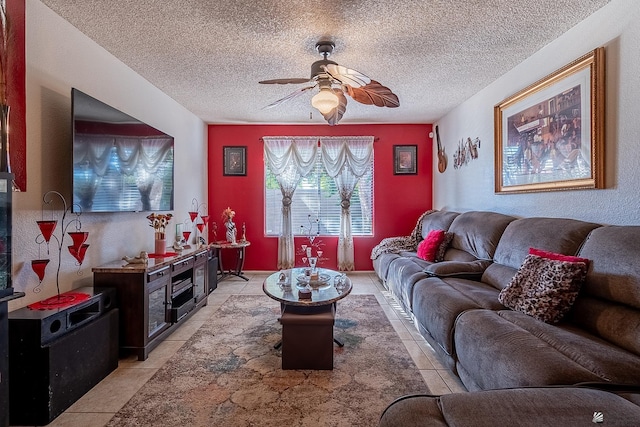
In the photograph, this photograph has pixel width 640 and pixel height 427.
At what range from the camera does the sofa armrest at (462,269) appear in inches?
114

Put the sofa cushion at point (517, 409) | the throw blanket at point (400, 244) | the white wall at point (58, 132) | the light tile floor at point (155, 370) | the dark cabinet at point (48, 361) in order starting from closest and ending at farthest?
the sofa cushion at point (517, 409) → the dark cabinet at point (48, 361) → the light tile floor at point (155, 370) → the white wall at point (58, 132) → the throw blanket at point (400, 244)

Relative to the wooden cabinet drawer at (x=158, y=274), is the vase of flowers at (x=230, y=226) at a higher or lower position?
higher

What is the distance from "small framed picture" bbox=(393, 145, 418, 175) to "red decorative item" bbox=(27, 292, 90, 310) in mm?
4674

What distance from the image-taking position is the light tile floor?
1829mm

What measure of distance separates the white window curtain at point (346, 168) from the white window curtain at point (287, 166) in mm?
284

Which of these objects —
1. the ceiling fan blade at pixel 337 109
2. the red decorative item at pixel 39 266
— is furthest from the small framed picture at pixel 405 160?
the red decorative item at pixel 39 266

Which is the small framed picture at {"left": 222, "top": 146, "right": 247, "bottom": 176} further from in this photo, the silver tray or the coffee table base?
the coffee table base

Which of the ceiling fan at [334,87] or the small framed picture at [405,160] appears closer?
the ceiling fan at [334,87]

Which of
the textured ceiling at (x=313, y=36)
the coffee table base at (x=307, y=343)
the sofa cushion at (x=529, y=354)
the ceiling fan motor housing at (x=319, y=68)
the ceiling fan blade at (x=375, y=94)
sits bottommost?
the coffee table base at (x=307, y=343)

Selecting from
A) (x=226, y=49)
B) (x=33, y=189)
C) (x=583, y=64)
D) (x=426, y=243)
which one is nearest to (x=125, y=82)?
(x=226, y=49)

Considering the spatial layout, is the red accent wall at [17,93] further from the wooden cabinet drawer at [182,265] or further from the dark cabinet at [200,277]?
the dark cabinet at [200,277]

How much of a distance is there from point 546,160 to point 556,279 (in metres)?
1.31

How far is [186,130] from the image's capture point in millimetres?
Answer: 4559

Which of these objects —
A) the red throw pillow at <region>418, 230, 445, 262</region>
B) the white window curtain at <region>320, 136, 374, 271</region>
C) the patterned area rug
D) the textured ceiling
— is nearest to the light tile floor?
the patterned area rug
